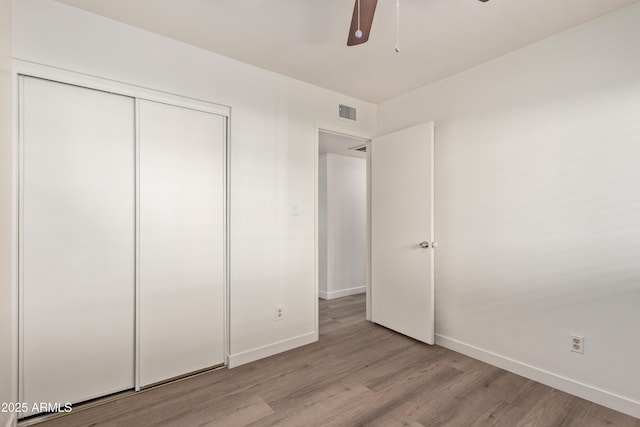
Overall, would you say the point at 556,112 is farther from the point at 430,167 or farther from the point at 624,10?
the point at 430,167

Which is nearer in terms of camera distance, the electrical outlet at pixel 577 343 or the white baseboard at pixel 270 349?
the electrical outlet at pixel 577 343

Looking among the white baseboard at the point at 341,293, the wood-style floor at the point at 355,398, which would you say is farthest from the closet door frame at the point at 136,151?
the white baseboard at the point at 341,293

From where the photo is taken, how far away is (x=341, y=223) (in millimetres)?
4773

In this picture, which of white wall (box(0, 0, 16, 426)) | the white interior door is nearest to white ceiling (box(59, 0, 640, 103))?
white wall (box(0, 0, 16, 426))

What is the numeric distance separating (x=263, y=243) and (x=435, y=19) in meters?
2.13

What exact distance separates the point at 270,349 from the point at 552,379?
7.14ft

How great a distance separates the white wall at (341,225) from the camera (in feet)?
15.2

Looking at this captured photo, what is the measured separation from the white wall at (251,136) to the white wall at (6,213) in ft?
0.49

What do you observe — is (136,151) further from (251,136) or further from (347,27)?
(347,27)

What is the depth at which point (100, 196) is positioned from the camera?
197 cm

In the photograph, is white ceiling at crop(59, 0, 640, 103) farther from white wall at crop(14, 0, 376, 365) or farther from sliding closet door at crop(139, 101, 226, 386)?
sliding closet door at crop(139, 101, 226, 386)

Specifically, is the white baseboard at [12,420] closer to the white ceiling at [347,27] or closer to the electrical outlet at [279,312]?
the electrical outlet at [279,312]

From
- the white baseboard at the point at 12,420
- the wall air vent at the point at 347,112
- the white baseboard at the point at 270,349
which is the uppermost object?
the wall air vent at the point at 347,112

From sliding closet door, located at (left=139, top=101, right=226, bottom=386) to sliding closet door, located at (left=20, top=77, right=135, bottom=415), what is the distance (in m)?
0.11
